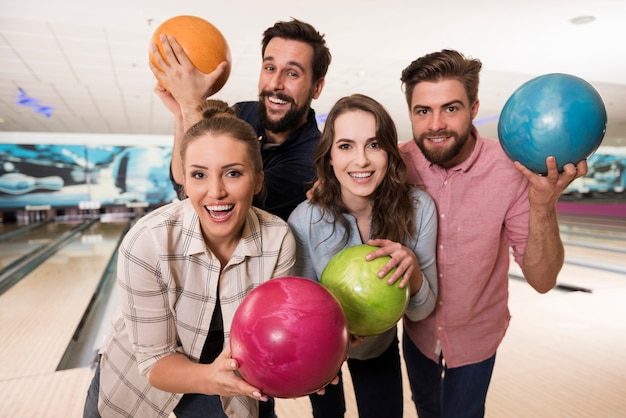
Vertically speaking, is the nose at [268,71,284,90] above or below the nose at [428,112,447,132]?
above

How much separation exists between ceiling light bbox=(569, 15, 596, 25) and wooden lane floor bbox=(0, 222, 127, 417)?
4981 mm

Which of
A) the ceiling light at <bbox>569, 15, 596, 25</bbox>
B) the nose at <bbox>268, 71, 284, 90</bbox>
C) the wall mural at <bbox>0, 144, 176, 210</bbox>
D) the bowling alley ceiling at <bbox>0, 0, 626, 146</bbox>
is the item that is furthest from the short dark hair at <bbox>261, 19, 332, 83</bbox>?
the wall mural at <bbox>0, 144, 176, 210</bbox>

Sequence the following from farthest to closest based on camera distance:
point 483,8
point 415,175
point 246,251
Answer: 1. point 483,8
2. point 415,175
3. point 246,251

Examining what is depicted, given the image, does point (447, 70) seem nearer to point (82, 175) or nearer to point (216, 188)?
point (216, 188)

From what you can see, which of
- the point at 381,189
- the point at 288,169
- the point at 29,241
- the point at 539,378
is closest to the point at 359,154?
the point at 381,189

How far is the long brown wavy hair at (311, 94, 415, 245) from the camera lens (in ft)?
4.08

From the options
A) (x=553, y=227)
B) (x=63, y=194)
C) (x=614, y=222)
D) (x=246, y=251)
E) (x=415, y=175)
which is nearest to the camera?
(x=246, y=251)

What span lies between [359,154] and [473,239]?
443 millimetres

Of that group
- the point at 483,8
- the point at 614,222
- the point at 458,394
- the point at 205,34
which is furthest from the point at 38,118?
the point at 614,222

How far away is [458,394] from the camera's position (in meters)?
1.36

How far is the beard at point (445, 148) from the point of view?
1.32 metres

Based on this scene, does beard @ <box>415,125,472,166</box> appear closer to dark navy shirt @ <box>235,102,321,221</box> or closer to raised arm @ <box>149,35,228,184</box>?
dark navy shirt @ <box>235,102,321,221</box>

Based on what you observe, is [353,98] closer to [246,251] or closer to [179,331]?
[246,251]

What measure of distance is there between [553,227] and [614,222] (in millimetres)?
9653
